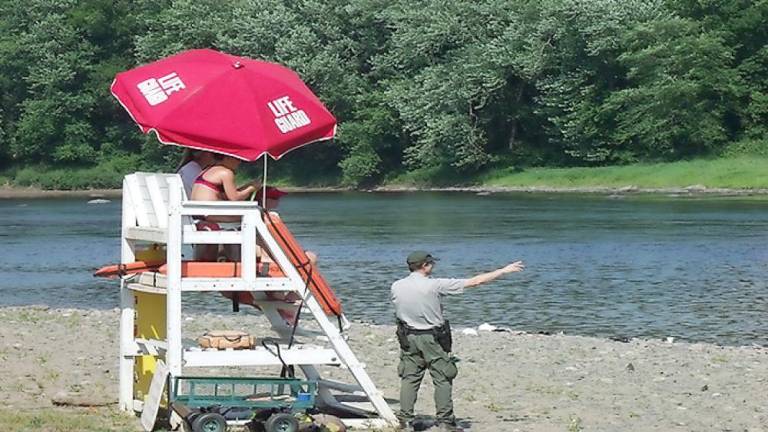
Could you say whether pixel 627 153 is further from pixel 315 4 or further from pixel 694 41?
pixel 315 4

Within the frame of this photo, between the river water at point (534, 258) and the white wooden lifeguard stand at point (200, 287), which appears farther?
the river water at point (534, 258)

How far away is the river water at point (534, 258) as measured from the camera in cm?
2714

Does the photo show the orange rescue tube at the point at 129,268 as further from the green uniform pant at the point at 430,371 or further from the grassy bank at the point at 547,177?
the grassy bank at the point at 547,177

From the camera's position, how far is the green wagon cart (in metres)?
11.4

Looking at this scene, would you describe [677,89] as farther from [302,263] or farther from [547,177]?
[302,263]

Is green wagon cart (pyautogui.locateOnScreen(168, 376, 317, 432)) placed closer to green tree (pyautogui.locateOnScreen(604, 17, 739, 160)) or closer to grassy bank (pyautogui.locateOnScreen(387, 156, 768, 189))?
grassy bank (pyautogui.locateOnScreen(387, 156, 768, 189))

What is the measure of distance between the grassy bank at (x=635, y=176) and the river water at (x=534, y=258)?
5.90 metres

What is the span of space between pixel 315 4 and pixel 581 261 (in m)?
57.8

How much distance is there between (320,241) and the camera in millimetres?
48969

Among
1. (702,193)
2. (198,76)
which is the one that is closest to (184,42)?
(702,193)

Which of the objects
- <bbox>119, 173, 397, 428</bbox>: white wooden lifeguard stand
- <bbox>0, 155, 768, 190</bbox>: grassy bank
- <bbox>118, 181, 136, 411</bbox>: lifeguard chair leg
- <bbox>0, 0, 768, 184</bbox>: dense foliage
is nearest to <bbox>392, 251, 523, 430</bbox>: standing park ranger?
<bbox>119, 173, 397, 428</bbox>: white wooden lifeguard stand

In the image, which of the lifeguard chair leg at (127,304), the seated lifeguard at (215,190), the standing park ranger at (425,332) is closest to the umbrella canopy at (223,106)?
the seated lifeguard at (215,190)

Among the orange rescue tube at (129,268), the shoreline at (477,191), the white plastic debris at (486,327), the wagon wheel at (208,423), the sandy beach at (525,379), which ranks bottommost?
the shoreline at (477,191)

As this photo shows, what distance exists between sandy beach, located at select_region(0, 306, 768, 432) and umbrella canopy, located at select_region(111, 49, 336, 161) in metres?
2.53
